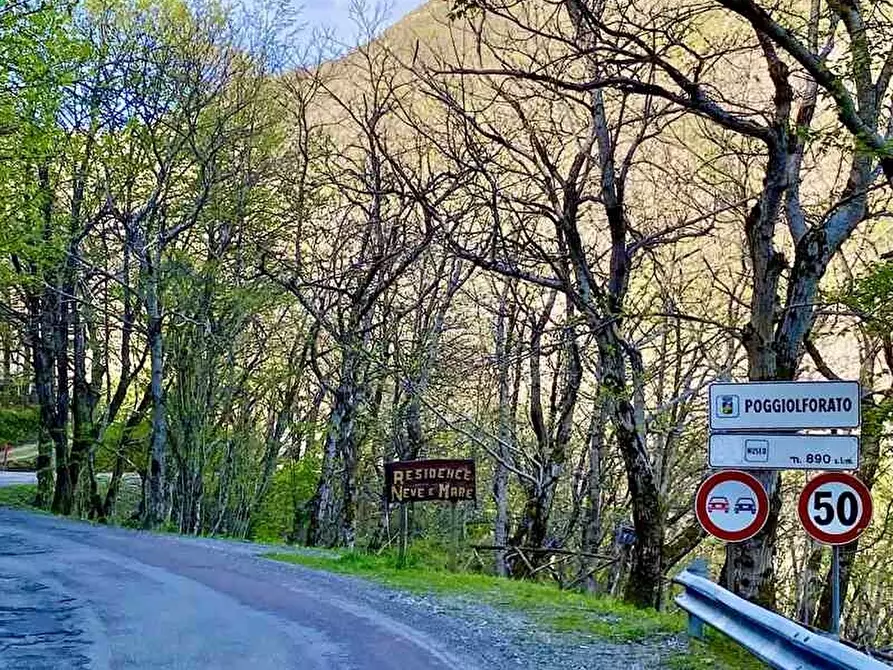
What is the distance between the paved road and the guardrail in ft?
6.26

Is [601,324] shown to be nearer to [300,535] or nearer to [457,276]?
[457,276]

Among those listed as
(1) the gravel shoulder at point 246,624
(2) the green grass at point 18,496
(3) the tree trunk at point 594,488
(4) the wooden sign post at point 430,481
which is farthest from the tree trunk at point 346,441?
(1) the gravel shoulder at point 246,624

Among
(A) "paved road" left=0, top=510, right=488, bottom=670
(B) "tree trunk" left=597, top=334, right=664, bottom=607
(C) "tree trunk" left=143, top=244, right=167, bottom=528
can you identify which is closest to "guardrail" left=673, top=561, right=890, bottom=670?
(A) "paved road" left=0, top=510, right=488, bottom=670

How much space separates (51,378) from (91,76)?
9596 millimetres

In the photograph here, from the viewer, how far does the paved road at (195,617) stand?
26.9 ft

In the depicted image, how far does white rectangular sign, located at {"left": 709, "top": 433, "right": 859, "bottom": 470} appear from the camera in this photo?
28.5 ft

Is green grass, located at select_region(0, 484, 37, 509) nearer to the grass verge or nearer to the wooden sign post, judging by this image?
the grass verge

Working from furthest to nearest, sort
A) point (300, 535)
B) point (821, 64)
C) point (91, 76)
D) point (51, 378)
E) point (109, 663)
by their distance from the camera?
point (300, 535) → point (51, 378) → point (91, 76) → point (821, 64) → point (109, 663)

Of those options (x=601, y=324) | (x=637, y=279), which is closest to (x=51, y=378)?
(x=637, y=279)

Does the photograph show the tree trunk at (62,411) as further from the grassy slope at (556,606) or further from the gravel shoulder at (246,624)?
the gravel shoulder at (246,624)

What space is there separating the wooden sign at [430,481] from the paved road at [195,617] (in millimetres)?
1961

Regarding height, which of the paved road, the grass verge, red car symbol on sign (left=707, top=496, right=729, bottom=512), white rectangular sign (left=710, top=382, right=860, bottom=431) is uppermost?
white rectangular sign (left=710, top=382, right=860, bottom=431)

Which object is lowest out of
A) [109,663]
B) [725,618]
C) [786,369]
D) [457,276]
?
[109,663]

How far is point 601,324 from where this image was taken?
13.8 metres
